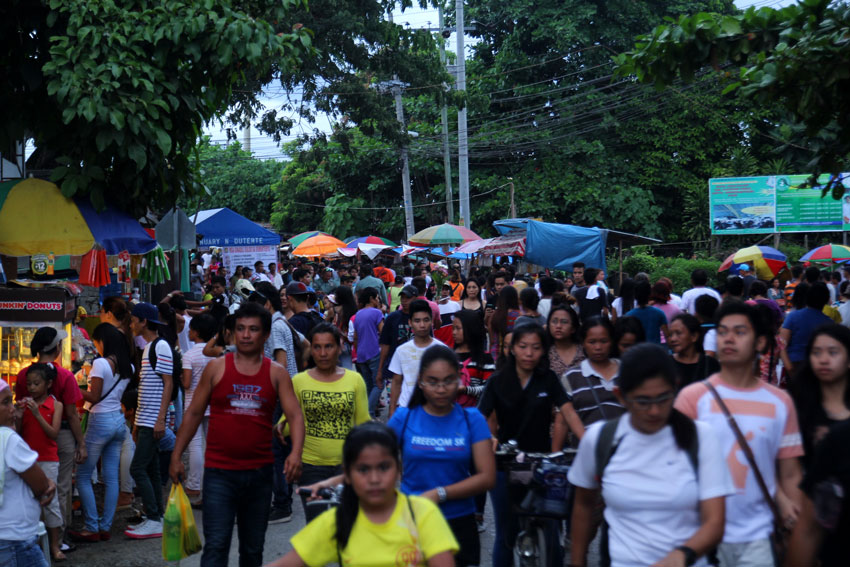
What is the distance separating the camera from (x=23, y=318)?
7.96 meters

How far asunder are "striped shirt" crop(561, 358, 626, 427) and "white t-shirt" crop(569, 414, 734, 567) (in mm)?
2172

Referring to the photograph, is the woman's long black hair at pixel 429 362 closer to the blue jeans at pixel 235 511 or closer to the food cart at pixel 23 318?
the blue jeans at pixel 235 511

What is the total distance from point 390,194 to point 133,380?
113ft

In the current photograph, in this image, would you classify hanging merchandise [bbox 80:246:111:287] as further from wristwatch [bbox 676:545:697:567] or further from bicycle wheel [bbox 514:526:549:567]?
wristwatch [bbox 676:545:697:567]

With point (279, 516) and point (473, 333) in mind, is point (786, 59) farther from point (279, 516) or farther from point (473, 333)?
point (279, 516)

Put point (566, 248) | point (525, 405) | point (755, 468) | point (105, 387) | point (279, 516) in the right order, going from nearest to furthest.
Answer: point (755, 468)
point (525, 405)
point (105, 387)
point (279, 516)
point (566, 248)

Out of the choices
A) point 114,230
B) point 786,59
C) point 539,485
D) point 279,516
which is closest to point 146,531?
point 279,516

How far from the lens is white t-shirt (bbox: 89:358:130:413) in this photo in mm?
7402

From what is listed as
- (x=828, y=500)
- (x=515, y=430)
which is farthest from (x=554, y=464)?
(x=828, y=500)

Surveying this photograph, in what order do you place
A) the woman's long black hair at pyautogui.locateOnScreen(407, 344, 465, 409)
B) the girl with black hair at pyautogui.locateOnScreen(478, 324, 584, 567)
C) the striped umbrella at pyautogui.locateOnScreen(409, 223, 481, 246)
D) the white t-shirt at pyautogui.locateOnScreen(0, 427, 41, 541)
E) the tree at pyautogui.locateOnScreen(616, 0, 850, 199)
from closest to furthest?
1. the woman's long black hair at pyautogui.locateOnScreen(407, 344, 465, 409)
2. the white t-shirt at pyautogui.locateOnScreen(0, 427, 41, 541)
3. the girl with black hair at pyautogui.locateOnScreen(478, 324, 584, 567)
4. the tree at pyautogui.locateOnScreen(616, 0, 850, 199)
5. the striped umbrella at pyautogui.locateOnScreen(409, 223, 481, 246)

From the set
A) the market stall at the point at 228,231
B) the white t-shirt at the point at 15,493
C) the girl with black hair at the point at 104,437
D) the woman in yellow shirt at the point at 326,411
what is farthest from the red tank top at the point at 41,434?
the market stall at the point at 228,231

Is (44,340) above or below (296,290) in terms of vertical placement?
below

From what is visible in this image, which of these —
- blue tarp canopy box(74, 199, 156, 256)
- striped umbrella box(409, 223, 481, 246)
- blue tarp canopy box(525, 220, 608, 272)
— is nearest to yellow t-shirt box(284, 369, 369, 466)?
blue tarp canopy box(74, 199, 156, 256)

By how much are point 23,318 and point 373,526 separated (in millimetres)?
5662
